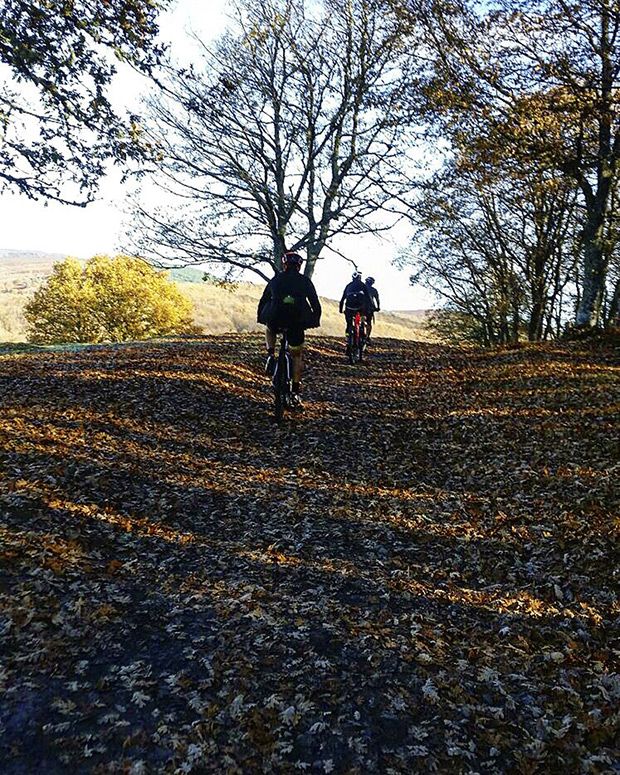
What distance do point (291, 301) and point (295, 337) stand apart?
0.67 m

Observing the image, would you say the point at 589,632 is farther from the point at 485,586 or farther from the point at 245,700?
the point at 245,700

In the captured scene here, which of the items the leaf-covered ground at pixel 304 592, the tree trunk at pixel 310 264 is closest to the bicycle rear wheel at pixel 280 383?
the leaf-covered ground at pixel 304 592

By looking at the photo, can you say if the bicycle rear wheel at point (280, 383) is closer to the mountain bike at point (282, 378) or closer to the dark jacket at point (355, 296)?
the mountain bike at point (282, 378)

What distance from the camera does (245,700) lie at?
363cm

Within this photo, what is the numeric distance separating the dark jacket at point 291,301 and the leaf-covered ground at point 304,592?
6.75 ft

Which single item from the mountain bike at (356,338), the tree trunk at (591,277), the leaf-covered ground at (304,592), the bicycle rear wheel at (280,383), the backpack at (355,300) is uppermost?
the tree trunk at (591,277)

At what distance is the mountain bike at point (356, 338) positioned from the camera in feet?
56.7

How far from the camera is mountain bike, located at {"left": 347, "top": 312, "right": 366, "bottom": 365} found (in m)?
17.3

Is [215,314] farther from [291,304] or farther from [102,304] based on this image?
[291,304]

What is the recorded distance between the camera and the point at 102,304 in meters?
38.3

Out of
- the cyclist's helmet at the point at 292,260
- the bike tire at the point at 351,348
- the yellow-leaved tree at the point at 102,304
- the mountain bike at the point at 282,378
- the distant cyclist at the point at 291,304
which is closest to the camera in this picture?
the cyclist's helmet at the point at 292,260

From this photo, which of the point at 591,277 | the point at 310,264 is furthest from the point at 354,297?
the point at 591,277

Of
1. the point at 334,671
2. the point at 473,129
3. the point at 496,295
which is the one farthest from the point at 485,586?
the point at 496,295

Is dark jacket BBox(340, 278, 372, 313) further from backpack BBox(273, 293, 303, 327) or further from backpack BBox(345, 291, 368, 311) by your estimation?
backpack BBox(273, 293, 303, 327)
